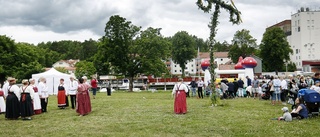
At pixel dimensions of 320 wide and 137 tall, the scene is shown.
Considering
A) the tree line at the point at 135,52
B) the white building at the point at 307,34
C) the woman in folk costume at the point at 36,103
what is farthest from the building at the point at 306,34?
the woman in folk costume at the point at 36,103

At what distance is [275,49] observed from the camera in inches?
2687

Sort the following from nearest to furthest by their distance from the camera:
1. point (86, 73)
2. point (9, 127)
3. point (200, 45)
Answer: point (9, 127), point (86, 73), point (200, 45)

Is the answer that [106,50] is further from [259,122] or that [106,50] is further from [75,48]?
[75,48]

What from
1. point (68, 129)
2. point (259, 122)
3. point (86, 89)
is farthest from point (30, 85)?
point (259, 122)

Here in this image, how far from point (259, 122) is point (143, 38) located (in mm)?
38630

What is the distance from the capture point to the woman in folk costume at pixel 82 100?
15211 mm

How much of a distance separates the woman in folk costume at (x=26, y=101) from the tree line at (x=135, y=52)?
9758 mm

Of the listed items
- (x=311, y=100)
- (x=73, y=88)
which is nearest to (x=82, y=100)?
(x=73, y=88)

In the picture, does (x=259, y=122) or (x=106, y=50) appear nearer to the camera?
(x=259, y=122)

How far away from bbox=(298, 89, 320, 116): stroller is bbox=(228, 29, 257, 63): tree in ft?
232

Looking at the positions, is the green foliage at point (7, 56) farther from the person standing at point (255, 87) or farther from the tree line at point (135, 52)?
the person standing at point (255, 87)

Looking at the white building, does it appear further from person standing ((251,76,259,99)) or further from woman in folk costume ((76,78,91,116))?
woman in folk costume ((76,78,91,116))

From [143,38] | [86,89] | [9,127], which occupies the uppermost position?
[143,38]

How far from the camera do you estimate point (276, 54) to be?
6825cm
